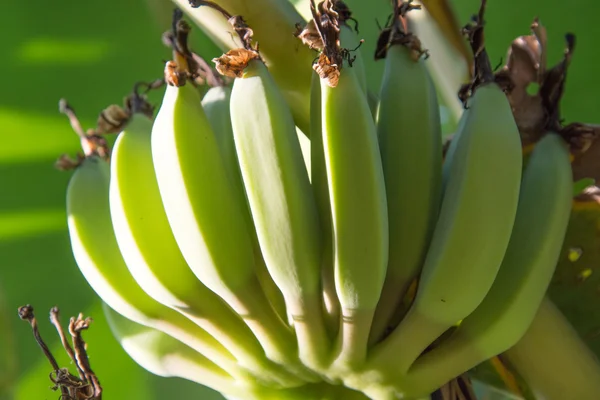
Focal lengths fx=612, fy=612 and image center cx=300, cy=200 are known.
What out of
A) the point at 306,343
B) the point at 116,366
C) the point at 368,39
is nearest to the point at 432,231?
the point at 306,343

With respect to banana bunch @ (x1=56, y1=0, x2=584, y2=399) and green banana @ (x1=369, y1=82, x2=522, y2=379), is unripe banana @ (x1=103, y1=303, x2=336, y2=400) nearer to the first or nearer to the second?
banana bunch @ (x1=56, y1=0, x2=584, y2=399)

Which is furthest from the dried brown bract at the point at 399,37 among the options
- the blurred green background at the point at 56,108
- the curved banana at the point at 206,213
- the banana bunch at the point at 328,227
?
the blurred green background at the point at 56,108

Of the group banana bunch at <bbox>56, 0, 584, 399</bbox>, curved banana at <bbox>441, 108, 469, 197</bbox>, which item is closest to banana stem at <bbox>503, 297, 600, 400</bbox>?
banana bunch at <bbox>56, 0, 584, 399</bbox>

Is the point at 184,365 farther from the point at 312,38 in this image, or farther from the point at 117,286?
the point at 312,38

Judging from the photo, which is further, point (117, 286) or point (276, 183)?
point (117, 286)

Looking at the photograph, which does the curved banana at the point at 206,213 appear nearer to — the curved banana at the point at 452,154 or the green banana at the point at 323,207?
the green banana at the point at 323,207

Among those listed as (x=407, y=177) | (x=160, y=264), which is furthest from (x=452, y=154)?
(x=160, y=264)
